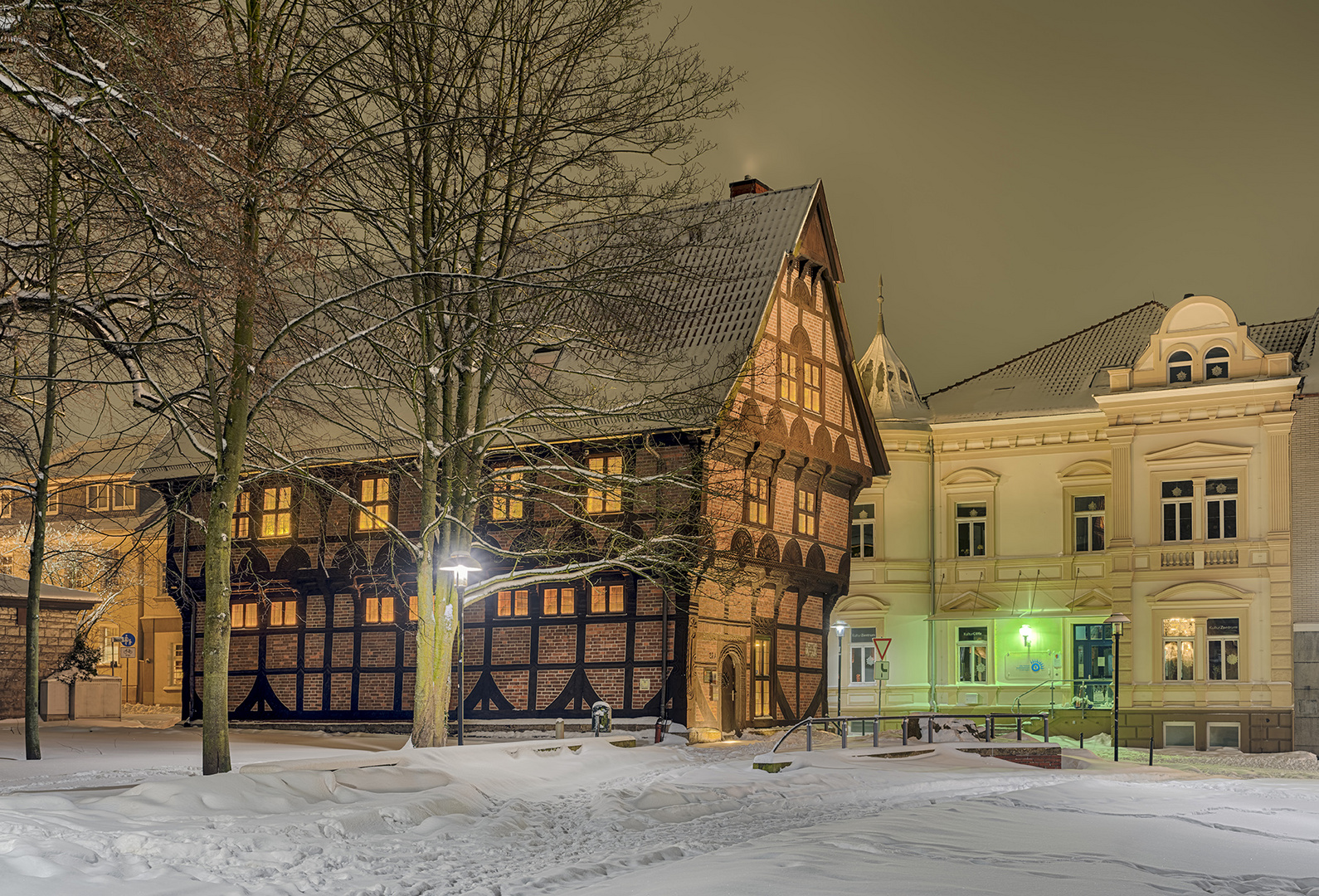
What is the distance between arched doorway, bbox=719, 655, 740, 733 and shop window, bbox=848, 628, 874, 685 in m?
9.41

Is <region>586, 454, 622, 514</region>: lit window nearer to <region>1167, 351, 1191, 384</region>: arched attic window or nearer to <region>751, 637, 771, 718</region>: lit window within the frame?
<region>751, 637, 771, 718</region>: lit window

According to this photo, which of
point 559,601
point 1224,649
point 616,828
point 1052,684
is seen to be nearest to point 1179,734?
point 1224,649

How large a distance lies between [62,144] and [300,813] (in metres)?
6.79

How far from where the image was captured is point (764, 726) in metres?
32.0

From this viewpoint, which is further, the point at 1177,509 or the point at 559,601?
the point at 1177,509

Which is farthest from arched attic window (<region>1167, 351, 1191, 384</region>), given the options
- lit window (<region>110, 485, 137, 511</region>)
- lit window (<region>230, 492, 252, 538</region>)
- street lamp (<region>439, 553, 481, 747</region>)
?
lit window (<region>110, 485, 137, 511</region>)

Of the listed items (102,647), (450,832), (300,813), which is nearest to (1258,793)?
(450,832)

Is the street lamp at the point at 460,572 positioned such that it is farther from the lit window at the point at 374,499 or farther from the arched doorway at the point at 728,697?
the lit window at the point at 374,499

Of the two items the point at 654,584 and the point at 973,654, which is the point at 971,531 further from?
the point at 654,584

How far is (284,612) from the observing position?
35.1 metres

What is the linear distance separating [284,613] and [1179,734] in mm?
23100

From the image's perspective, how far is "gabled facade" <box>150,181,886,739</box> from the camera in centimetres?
2991

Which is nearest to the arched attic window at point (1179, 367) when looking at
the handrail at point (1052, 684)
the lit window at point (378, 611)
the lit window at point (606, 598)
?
the handrail at point (1052, 684)

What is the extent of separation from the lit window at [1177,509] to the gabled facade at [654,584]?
300 inches
